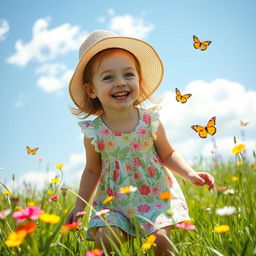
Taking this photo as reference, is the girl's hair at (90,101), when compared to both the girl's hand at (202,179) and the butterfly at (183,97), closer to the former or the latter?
the butterfly at (183,97)

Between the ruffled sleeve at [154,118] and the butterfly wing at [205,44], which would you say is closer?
the butterfly wing at [205,44]

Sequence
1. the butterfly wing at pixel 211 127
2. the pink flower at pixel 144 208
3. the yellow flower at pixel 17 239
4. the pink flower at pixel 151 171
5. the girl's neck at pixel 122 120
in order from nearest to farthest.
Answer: the yellow flower at pixel 17 239, the butterfly wing at pixel 211 127, the pink flower at pixel 144 208, the pink flower at pixel 151 171, the girl's neck at pixel 122 120

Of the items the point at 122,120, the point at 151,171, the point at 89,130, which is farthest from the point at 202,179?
the point at 89,130

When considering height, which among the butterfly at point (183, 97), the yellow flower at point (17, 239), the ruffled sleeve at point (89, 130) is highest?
the butterfly at point (183, 97)

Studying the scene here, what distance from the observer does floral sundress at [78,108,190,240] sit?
A: 2586 mm

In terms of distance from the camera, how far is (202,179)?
237cm

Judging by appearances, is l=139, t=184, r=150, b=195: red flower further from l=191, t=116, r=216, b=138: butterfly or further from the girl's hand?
l=191, t=116, r=216, b=138: butterfly

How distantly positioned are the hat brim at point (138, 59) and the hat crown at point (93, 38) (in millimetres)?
71

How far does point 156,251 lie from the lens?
230cm

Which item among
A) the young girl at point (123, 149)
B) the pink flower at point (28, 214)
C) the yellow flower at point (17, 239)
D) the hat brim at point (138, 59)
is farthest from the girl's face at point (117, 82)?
the yellow flower at point (17, 239)

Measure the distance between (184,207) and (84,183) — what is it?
74cm

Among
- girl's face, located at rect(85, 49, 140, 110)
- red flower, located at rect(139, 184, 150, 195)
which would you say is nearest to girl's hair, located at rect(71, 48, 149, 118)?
girl's face, located at rect(85, 49, 140, 110)

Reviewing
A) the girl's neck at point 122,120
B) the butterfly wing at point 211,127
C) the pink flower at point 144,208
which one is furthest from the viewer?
the girl's neck at point 122,120

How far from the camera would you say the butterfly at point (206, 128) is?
7.50 ft
